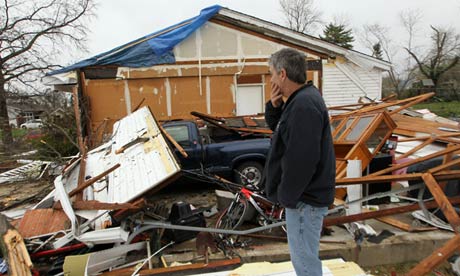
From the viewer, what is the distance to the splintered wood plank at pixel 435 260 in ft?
8.49

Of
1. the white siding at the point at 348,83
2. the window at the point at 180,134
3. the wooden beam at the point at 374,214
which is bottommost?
the wooden beam at the point at 374,214

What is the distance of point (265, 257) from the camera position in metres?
3.74

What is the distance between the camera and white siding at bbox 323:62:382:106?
36.6 ft

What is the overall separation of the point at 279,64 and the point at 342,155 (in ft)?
11.5

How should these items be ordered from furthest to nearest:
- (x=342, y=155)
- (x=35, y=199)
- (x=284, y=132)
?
1. (x=35, y=199)
2. (x=342, y=155)
3. (x=284, y=132)

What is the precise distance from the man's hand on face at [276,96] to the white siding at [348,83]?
9338mm

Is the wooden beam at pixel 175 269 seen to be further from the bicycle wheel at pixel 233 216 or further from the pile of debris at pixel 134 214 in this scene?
the bicycle wheel at pixel 233 216

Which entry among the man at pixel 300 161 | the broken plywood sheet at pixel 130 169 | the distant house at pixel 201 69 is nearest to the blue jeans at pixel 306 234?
the man at pixel 300 161

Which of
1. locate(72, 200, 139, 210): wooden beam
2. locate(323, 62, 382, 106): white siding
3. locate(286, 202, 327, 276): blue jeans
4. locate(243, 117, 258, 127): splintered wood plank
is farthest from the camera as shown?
locate(323, 62, 382, 106): white siding

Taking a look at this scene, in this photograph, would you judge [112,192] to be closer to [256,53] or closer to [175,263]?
[175,263]

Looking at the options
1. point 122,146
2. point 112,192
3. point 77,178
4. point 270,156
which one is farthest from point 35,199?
point 270,156

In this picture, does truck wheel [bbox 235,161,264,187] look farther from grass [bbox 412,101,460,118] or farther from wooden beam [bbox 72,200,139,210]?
grass [bbox 412,101,460,118]

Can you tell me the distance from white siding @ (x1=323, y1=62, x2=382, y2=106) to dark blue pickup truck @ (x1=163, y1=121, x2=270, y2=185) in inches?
235

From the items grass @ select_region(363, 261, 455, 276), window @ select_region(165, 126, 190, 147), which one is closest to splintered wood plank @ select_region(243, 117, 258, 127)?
window @ select_region(165, 126, 190, 147)
